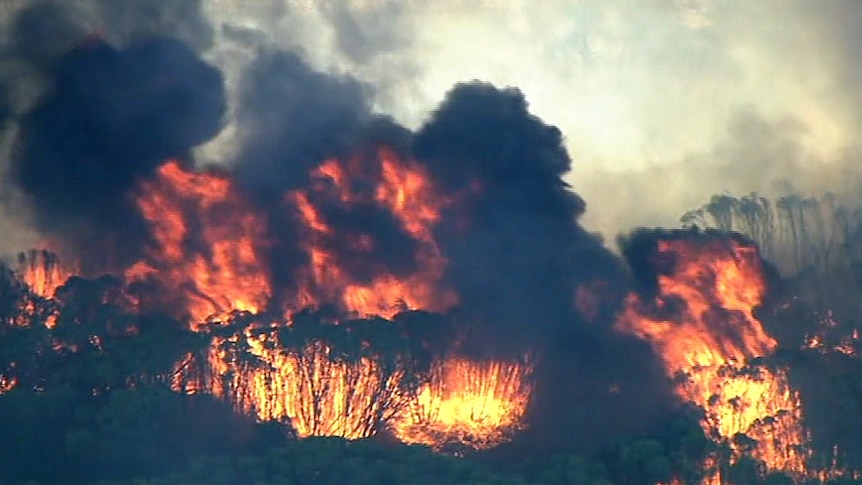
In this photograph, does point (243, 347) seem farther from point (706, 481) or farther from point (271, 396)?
point (706, 481)

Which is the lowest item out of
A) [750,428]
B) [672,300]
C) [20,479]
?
[20,479]

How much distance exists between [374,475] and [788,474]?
28.4 m

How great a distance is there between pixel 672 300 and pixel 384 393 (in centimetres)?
2421

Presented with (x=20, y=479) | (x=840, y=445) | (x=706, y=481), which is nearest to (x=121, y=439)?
(x=20, y=479)

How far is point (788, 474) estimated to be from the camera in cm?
10081

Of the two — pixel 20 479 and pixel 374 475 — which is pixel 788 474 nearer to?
pixel 374 475

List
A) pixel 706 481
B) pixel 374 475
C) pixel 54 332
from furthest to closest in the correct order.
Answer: pixel 54 332, pixel 706 481, pixel 374 475

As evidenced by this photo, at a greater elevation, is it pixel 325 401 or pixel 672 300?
pixel 672 300

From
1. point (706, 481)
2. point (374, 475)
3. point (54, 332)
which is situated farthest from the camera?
point (54, 332)

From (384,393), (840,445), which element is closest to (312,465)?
(384,393)

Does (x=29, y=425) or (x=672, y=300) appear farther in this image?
(x=672, y=300)

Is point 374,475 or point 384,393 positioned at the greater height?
point 384,393

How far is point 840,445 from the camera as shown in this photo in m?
104

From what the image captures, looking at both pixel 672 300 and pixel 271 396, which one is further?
pixel 672 300
